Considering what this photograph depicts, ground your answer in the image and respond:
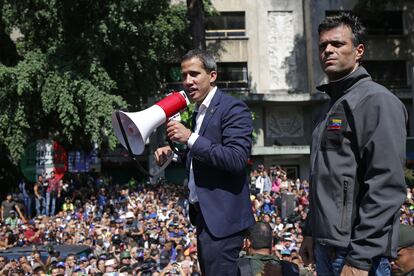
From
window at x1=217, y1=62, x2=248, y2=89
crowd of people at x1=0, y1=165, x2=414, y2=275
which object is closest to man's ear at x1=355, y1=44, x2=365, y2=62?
crowd of people at x1=0, y1=165, x2=414, y2=275

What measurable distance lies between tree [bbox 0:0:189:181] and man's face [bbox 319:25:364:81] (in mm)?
14678

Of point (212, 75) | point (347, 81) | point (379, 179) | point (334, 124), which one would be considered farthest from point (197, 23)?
point (379, 179)

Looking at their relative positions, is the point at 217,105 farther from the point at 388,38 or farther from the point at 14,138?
the point at 388,38

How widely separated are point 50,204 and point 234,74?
1140 centimetres

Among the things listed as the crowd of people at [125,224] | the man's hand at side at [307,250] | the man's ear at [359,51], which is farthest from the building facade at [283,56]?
the man's ear at [359,51]

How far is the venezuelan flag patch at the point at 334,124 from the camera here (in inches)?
92.0

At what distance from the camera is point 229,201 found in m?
2.95

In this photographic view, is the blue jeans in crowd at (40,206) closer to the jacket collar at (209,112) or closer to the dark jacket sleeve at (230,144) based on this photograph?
the jacket collar at (209,112)

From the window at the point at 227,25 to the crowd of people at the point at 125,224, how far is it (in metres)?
8.90

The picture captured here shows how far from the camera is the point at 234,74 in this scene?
25.5 meters

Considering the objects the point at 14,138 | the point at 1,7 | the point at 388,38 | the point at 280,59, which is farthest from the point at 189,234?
the point at 388,38

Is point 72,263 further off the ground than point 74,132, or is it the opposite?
point 74,132

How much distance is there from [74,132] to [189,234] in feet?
29.1

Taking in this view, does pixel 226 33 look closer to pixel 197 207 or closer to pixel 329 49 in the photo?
pixel 197 207
